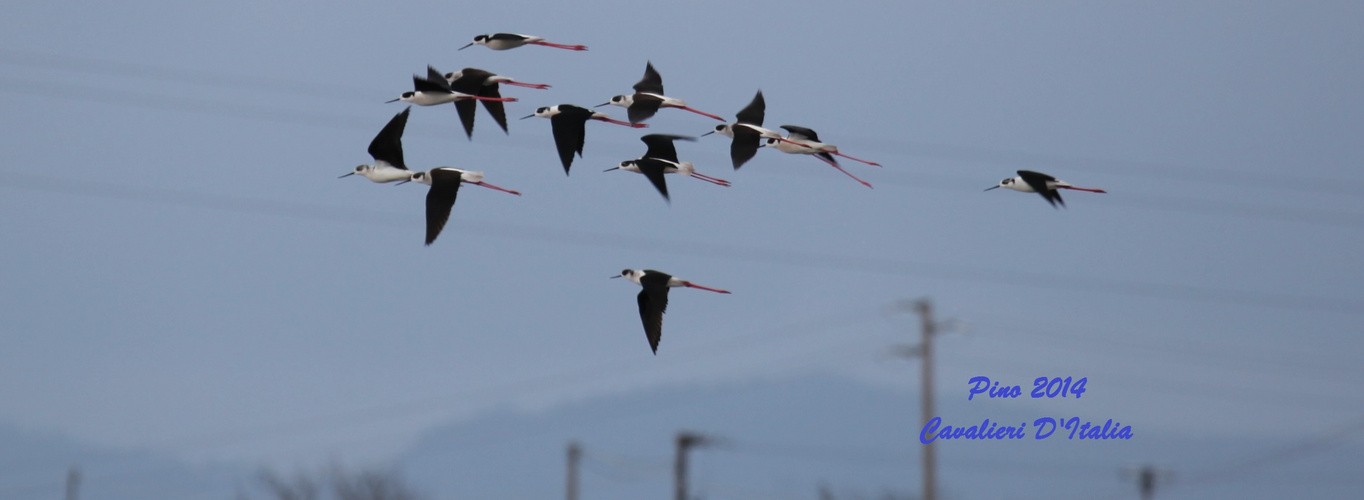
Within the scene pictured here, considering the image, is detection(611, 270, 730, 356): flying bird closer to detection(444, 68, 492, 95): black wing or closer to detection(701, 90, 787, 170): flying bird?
detection(701, 90, 787, 170): flying bird

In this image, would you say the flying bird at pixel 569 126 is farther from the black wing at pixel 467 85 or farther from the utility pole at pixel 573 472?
the utility pole at pixel 573 472

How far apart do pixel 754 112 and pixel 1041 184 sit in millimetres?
1354

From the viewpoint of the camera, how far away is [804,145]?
26.1ft

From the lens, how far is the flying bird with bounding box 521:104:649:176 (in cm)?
790

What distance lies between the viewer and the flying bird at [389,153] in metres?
7.96

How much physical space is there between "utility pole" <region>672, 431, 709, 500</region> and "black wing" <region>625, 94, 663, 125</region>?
10022mm

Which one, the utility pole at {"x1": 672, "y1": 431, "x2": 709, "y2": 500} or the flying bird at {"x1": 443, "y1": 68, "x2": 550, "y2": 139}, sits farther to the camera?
the utility pole at {"x1": 672, "y1": 431, "x2": 709, "y2": 500}

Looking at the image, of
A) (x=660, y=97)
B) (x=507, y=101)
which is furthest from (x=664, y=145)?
(x=507, y=101)

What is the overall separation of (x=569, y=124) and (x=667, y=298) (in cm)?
91

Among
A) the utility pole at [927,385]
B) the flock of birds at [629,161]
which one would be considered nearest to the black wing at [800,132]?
the flock of birds at [629,161]

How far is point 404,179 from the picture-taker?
7926 millimetres

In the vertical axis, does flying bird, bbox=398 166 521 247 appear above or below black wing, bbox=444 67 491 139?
below

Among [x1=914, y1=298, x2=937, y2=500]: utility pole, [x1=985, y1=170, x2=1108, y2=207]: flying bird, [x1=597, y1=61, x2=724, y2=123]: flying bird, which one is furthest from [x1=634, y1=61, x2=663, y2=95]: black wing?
[x1=914, y1=298, x2=937, y2=500]: utility pole

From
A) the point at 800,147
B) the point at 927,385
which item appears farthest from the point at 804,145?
the point at 927,385
